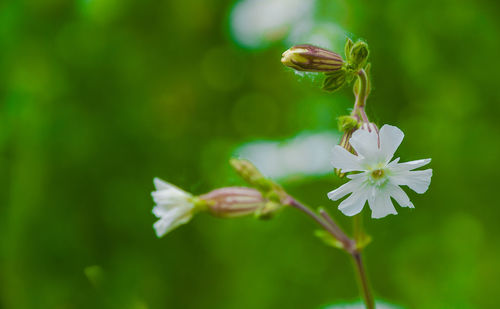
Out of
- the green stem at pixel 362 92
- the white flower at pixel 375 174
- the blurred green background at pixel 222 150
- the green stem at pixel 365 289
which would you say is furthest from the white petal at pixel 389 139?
the blurred green background at pixel 222 150

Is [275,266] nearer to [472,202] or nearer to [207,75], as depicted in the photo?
[472,202]

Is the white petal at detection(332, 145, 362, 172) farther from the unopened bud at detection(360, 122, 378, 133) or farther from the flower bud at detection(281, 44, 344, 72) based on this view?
the flower bud at detection(281, 44, 344, 72)

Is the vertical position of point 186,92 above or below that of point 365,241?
above

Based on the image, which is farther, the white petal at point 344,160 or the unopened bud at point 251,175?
the unopened bud at point 251,175

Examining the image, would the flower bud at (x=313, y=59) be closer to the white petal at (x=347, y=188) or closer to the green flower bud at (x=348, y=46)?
the green flower bud at (x=348, y=46)

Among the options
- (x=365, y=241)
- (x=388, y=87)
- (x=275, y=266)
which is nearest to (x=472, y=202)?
(x=388, y=87)

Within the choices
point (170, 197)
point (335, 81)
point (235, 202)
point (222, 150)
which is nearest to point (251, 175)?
point (235, 202)

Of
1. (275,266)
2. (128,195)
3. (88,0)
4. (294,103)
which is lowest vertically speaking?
(275,266)

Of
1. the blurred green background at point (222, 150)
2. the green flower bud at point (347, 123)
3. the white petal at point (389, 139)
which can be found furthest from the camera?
the blurred green background at point (222, 150)
